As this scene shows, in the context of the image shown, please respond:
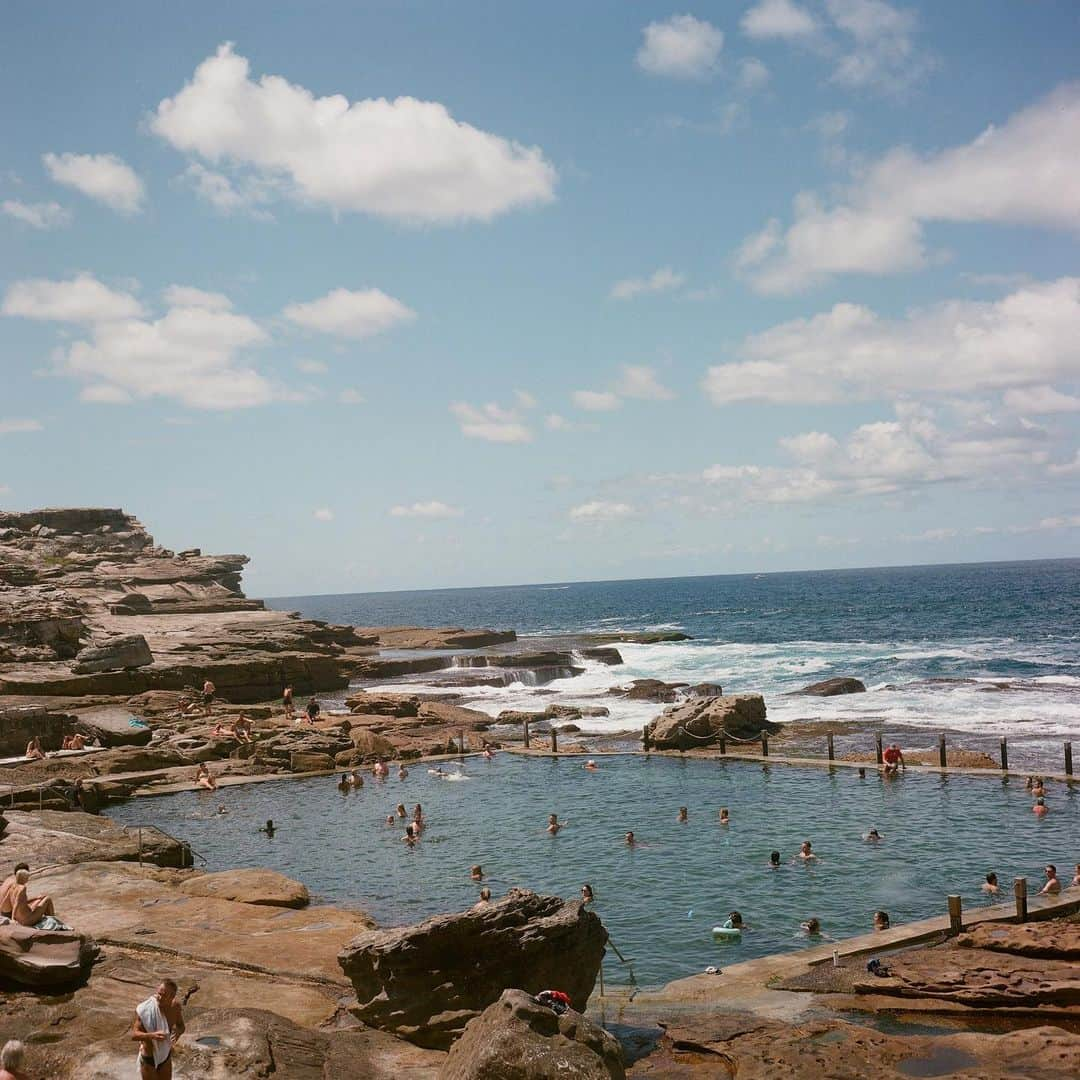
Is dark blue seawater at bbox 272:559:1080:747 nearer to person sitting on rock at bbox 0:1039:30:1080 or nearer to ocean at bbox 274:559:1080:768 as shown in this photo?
ocean at bbox 274:559:1080:768

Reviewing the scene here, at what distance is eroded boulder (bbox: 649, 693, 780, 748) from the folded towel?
126ft

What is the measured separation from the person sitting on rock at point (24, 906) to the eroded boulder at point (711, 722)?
35.4 m

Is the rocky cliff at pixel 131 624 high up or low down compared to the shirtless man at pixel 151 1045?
up

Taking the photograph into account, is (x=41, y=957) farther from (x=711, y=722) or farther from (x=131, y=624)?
(x=131, y=624)

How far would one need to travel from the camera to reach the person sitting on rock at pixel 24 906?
1672 centimetres

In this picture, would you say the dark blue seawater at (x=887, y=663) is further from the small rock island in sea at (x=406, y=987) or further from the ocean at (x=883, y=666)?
the small rock island in sea at (x=406, y=987)

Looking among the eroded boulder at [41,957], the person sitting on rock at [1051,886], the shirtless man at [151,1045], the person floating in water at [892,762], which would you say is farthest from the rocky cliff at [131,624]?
the person sitting on rock at [1051,886]

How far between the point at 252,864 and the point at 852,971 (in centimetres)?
2007

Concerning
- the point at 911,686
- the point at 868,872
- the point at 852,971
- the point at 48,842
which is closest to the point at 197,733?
the point at 48,842

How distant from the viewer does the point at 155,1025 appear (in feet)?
40.1

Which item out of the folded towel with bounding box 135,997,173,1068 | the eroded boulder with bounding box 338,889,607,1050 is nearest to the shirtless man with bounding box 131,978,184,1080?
the folded towel with bounding box 135,997,173,1068

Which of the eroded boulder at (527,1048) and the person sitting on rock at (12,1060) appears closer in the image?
the person sitting on rock at (12,1060)

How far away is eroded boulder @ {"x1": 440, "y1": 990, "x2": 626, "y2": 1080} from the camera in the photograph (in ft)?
38.3

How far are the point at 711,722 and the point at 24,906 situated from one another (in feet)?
123
